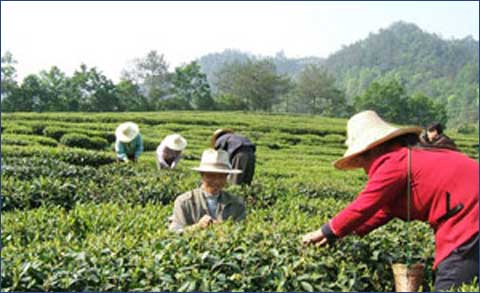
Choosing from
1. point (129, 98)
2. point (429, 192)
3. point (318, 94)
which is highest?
point (318, 94)

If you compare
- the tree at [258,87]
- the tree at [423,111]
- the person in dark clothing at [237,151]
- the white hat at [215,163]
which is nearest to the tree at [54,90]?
the tree at [258,87]

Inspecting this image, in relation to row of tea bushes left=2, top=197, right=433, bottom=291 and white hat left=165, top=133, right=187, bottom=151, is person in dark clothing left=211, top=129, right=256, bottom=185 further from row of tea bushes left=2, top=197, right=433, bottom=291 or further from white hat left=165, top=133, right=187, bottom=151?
row of tea bushes left=2, top=197, right=433, bottom=291

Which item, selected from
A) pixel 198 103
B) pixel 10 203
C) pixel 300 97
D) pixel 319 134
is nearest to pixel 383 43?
pixel 300 97

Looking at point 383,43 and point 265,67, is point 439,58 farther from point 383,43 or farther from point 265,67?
point 265,67

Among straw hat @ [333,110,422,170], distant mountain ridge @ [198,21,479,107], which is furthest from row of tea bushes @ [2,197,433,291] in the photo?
distant mountain ridge @ [198,21,479,107]

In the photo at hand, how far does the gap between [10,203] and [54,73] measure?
50.2 m

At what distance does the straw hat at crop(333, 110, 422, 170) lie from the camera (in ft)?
13.4

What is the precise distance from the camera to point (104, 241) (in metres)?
4.57

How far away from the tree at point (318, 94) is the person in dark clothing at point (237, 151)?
66.6 meters

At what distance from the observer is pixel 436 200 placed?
3920 mm

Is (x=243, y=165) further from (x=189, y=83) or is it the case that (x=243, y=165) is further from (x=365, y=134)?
(x=189, y=83)

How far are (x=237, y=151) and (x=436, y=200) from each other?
562 cm

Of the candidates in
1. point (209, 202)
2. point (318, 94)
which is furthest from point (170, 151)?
point (318, 94)

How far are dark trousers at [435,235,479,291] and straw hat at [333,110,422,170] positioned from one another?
0.74 m
